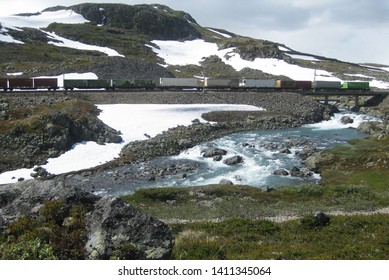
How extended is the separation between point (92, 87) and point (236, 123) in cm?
3804

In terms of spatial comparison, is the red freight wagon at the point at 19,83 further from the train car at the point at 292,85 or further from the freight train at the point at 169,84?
the train car at the point at 292,85

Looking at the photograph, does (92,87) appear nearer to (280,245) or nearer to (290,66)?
(280,245)

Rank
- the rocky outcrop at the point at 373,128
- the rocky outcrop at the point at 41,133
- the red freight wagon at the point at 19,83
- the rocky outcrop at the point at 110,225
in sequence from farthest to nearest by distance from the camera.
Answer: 1. the red freight wagon at the point at 19,83
2. the rocky outcrop at the point at 373,128
3. the rocky outcrop at the point at 41,133
4. the rocky outcrop at the point at 110,225

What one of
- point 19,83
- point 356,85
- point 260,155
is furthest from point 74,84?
point 356,85

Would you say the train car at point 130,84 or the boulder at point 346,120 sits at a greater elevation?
the train car at point 130,84

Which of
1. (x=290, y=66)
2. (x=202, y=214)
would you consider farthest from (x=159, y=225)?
(x=290, y=66)


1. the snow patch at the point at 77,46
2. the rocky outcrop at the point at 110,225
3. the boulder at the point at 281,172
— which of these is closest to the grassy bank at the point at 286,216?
the rocky outcrop at the point at 110,225

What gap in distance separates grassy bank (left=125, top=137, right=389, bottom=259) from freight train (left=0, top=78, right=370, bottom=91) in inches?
2306

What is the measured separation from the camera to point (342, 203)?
28.0 metres

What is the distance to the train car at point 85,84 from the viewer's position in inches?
3381

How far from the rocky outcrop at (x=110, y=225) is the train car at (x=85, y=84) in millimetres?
75926

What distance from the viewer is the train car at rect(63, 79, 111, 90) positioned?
282 feet

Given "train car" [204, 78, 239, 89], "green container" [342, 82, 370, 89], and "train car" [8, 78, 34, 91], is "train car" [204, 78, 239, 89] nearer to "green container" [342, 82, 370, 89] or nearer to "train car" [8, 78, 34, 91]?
"green container" [342, 82, 370, 89]

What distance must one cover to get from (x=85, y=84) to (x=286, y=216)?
242ft
